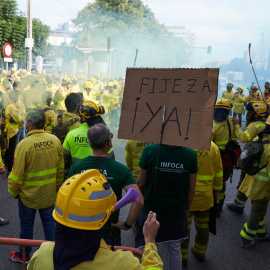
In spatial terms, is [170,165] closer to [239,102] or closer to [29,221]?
[29,221]

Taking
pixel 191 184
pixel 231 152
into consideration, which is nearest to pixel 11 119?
pixel 231 152

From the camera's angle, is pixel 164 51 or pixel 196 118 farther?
pixel 164 51

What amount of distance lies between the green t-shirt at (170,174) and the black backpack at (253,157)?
151cm

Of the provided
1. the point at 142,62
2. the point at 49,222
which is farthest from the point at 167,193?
the point at 142,62

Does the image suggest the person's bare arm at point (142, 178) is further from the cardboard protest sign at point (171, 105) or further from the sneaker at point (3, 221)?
the sneaker at point (3, 221)

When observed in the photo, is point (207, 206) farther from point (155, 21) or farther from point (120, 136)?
point (155, 21)

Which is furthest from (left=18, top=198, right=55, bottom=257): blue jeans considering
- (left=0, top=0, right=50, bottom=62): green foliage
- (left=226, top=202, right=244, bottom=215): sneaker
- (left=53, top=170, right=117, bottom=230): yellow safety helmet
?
(left=0, top=0, right=50, bottom=62): green foliage

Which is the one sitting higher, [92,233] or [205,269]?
[92,233]

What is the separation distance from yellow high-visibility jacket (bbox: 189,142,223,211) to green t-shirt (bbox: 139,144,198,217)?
0.64 metres

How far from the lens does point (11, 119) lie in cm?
680

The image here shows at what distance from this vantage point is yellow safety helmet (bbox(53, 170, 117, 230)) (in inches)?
61.9

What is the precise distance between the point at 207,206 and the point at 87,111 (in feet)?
6.28

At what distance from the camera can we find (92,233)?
1602mm

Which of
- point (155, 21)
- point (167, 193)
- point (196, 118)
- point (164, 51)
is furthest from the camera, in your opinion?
point (164, 51)
